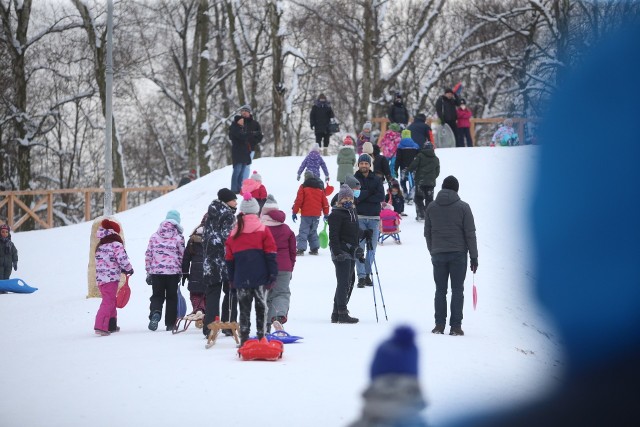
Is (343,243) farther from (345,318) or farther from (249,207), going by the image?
(249,207)

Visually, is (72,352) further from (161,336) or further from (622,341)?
(622,341)

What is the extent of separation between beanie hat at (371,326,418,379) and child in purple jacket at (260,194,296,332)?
9.24m

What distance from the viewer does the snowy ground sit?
8.48 feet

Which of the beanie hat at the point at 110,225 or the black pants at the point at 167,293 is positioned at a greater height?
the beanie hat at the point at 110,225

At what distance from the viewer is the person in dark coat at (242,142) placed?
23625mm

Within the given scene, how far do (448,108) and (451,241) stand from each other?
60.0ft

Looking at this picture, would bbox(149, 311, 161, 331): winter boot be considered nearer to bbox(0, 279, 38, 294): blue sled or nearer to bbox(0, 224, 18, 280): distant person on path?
bbox(0, 279, 38, 294): blue sled

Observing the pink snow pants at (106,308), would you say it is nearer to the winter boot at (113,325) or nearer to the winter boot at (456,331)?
the winter boot at (113,325)

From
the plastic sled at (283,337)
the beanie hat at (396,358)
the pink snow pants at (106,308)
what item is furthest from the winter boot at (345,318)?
the beanie hat at (396,358)

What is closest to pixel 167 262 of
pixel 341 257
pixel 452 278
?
pixel 341 257

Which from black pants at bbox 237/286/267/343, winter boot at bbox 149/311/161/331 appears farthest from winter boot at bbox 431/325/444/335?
winter boot at bbox 149/311/161/331

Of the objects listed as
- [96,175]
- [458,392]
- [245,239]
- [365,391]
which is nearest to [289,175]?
[245,239]

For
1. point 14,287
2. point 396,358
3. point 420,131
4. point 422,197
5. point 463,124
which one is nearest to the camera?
point 396,358

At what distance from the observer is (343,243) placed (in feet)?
39.9
